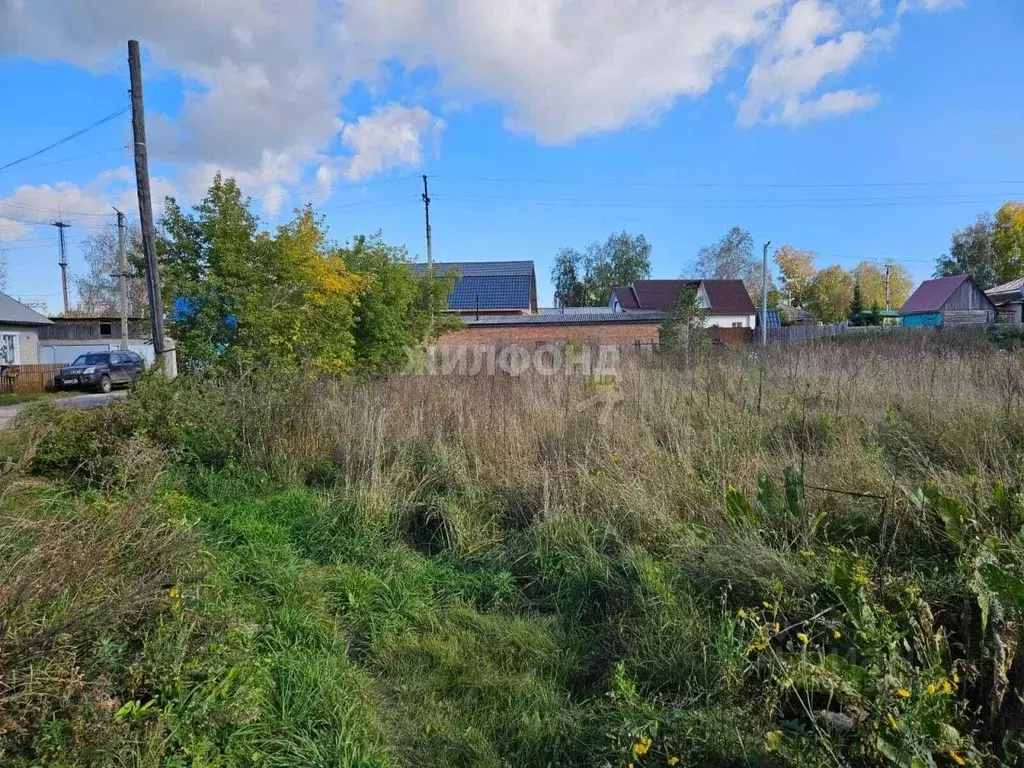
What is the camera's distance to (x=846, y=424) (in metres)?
4.92

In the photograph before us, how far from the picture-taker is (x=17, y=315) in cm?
2539

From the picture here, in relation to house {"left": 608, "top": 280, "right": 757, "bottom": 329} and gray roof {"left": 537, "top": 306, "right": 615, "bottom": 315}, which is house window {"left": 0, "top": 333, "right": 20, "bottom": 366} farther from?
house {"left": 608, "top": 280, "right": 757, "bottom": 329}

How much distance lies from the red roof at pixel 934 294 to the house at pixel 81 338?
4743cm

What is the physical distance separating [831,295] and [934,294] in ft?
66.6

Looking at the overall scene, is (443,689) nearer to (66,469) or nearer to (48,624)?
(48,624)

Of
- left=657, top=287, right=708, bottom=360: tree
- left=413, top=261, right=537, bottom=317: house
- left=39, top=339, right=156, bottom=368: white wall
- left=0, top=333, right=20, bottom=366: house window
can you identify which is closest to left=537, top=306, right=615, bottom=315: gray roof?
left=413, top=261, right=537, bottom=317: house

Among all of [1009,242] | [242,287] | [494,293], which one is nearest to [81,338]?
[494,293]

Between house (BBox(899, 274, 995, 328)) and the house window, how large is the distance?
47.6m

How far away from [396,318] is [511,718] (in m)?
12.7

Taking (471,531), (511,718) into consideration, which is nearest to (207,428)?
(471,531)

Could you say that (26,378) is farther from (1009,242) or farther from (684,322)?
(1009,242)

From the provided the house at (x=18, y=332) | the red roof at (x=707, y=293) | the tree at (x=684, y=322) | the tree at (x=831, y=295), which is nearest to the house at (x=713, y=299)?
the red roof at (x=707, y=293)

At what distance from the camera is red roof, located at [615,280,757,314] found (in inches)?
1842

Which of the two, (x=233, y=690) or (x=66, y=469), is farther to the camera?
(x=66, y=469)
